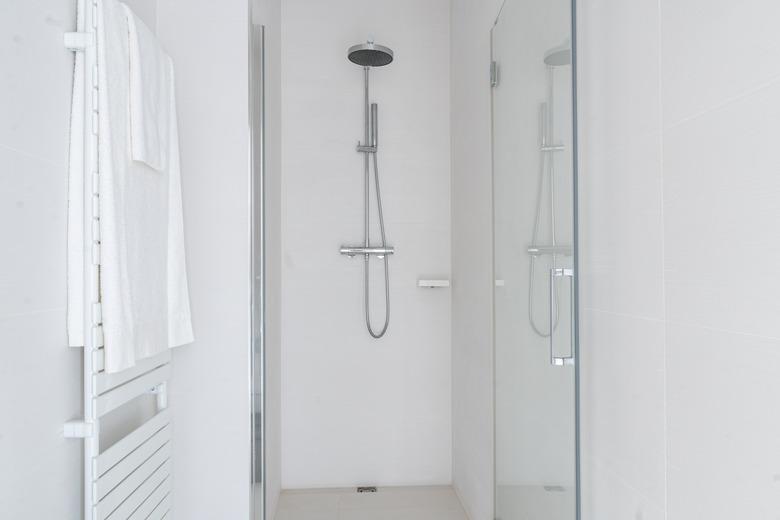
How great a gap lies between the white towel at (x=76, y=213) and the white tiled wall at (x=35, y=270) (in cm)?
2

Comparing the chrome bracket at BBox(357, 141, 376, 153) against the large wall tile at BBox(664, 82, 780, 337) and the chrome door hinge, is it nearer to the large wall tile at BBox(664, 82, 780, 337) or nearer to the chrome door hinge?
the chrome door hinge

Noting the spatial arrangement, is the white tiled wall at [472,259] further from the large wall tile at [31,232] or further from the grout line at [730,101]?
the large wall tile at [31,232]

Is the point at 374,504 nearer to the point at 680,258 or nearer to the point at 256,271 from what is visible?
the point at 256,271

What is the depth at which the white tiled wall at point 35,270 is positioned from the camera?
100cm

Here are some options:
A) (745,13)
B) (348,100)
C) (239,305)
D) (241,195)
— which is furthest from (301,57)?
(745,13)

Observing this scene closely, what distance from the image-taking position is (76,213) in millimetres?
1229

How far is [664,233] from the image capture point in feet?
3.09

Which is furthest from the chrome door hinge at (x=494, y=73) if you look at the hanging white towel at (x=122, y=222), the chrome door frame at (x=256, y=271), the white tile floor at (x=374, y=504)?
the white tile floor at (x=374, y=504)

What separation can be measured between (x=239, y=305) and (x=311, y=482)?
1.37 meters

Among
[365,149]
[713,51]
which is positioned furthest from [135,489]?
[365,149]

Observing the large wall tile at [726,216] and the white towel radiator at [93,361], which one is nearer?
the large wall tile at [726,216]

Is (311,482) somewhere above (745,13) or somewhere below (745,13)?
below

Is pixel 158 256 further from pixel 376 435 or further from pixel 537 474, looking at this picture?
pixel 376 435

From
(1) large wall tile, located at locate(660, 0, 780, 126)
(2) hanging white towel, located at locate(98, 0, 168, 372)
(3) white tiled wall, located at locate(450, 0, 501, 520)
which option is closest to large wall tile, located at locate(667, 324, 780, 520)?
(1) large wall tile, located at locate(660, 0, 780, 126)
